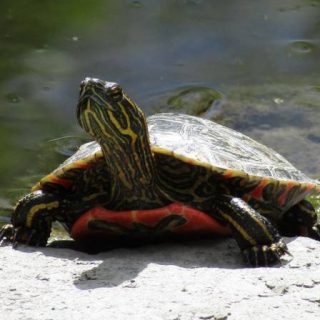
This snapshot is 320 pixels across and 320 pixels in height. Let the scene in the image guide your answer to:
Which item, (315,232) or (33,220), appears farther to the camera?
(315,232)

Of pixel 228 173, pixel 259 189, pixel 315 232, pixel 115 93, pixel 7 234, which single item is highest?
pixel 115 93

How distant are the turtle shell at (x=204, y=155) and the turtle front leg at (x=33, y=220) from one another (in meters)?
0.14

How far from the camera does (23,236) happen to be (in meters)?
3.90

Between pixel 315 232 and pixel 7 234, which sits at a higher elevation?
pixel 7 234

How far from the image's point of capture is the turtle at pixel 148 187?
3.69 m

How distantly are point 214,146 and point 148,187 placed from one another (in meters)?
0.36

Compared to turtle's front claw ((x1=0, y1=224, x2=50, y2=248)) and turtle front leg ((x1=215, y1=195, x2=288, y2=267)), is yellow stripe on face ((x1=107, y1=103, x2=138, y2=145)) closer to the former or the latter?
turtle front leg ((x1=215, y1=195, x2=288, y2=267))

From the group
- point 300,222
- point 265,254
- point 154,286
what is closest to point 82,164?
point 265,254

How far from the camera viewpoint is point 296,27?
7391 mm

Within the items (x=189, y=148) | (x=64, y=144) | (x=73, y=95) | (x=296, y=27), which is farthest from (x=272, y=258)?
(x=296, y=27)

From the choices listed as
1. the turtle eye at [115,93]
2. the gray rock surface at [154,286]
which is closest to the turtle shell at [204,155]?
the turtle eye at [115,93]

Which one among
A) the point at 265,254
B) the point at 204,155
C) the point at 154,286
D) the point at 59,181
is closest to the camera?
the point at 154,286

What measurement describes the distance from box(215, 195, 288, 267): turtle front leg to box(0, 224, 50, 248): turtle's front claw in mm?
803

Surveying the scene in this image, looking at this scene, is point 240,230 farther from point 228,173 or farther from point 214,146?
point 214,146
